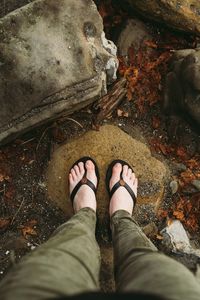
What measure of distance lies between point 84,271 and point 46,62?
1.93 meters

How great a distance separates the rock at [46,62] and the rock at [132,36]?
2.05 feet

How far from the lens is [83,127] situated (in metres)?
4.17

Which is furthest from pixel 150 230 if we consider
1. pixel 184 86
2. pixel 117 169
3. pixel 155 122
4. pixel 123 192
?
pixel 184 86

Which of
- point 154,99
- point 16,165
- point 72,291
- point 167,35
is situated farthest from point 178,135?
point 72,291

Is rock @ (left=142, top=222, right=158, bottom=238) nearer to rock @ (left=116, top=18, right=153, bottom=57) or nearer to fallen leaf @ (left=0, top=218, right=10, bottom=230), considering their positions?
fallen leaf @ (left=0, top=218, right=10, bottom=230)

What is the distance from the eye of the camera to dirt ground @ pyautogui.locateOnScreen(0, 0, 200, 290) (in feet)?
12.8

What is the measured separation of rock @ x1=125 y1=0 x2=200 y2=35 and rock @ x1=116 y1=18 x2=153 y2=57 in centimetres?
19

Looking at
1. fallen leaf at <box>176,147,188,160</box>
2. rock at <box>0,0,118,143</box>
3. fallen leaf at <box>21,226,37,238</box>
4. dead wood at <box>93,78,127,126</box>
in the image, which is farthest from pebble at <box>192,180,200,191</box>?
fallen leaf at <box>21,226,37,238</box>

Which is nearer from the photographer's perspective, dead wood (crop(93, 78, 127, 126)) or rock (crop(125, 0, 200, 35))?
rock (crop(125, 0, 200, 35))

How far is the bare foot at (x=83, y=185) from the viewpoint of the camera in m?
3.88

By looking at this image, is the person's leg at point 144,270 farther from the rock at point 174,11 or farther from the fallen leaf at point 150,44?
the rock at point 174,11

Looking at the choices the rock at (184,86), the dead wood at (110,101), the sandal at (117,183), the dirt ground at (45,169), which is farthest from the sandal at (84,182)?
the rock at (184,86)

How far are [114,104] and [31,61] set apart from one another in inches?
39.5

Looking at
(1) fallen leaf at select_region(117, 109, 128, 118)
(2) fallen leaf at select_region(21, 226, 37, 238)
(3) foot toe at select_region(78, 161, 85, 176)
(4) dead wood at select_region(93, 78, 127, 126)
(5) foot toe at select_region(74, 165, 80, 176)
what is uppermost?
(4) dead wood at select_region(93, 78, 127, 126)
